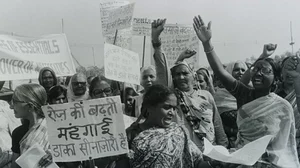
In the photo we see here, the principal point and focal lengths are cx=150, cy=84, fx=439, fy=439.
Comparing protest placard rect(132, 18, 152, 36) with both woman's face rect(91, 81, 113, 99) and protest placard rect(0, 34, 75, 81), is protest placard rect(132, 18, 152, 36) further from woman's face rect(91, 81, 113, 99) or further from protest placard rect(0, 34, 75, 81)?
woman's face rect(91, 81, 113, 99)

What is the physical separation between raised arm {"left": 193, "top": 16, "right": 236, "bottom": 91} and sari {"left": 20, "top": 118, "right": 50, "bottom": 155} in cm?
159

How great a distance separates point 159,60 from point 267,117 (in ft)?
3.97

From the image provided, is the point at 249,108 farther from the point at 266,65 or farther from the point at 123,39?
the point at 123,39

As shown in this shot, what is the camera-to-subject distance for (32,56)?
5781 mm

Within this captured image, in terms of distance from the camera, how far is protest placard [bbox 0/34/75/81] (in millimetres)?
5391

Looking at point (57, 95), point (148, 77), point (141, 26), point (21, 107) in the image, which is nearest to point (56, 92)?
point (57, 95)

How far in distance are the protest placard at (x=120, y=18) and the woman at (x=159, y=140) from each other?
3248 millimetres

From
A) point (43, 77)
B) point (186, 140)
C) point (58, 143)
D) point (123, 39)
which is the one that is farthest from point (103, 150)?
point (123, 39)

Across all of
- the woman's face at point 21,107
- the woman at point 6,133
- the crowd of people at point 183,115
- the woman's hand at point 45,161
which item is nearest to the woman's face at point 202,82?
the crowd of people at point 183,115

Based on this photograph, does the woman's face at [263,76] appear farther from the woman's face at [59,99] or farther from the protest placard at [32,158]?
the woman's face at [59,99]

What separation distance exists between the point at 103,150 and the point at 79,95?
74.8 inches

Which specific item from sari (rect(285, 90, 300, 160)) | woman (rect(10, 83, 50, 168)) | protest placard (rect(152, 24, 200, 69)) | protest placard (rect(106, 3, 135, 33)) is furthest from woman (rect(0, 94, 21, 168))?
sari (rect(285, 90, 300, 160))

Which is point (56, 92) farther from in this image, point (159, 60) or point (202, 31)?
point (202, 31)

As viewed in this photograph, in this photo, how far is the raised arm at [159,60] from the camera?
13.7ft
